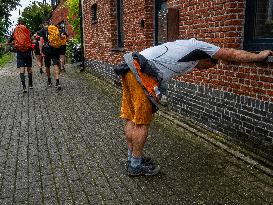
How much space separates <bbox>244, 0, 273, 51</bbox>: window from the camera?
4453mm

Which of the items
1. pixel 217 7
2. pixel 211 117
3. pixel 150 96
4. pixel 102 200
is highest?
pixel 217 7

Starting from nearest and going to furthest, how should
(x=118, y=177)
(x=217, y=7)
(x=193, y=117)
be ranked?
1. (x=118, y=177)
2. (x=217, y=7)
3. (x=193, y=117)

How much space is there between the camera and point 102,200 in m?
3.49

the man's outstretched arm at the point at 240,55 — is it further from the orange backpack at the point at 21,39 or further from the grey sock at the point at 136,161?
the orange backpack at the point at 21,39

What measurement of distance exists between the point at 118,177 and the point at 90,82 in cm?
785

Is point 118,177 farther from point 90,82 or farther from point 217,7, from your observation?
point 90,82

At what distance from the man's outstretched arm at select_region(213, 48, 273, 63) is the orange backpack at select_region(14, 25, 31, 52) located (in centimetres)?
723

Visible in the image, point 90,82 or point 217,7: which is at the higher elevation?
point 217,7

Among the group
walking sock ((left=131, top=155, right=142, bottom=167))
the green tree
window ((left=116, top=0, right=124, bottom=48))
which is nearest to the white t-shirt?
walking sock ((left=131, top=155, right=142, bottom=167))

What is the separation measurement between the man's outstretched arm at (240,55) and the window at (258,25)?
1.02m

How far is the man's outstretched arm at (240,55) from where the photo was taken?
3.41 metres

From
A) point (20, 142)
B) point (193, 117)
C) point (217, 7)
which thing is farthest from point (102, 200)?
point (217, 7)

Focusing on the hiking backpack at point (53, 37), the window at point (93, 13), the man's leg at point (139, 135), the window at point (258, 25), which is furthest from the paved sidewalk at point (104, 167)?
the window at point (93, 13)

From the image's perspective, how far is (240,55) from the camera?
11.2 feet
